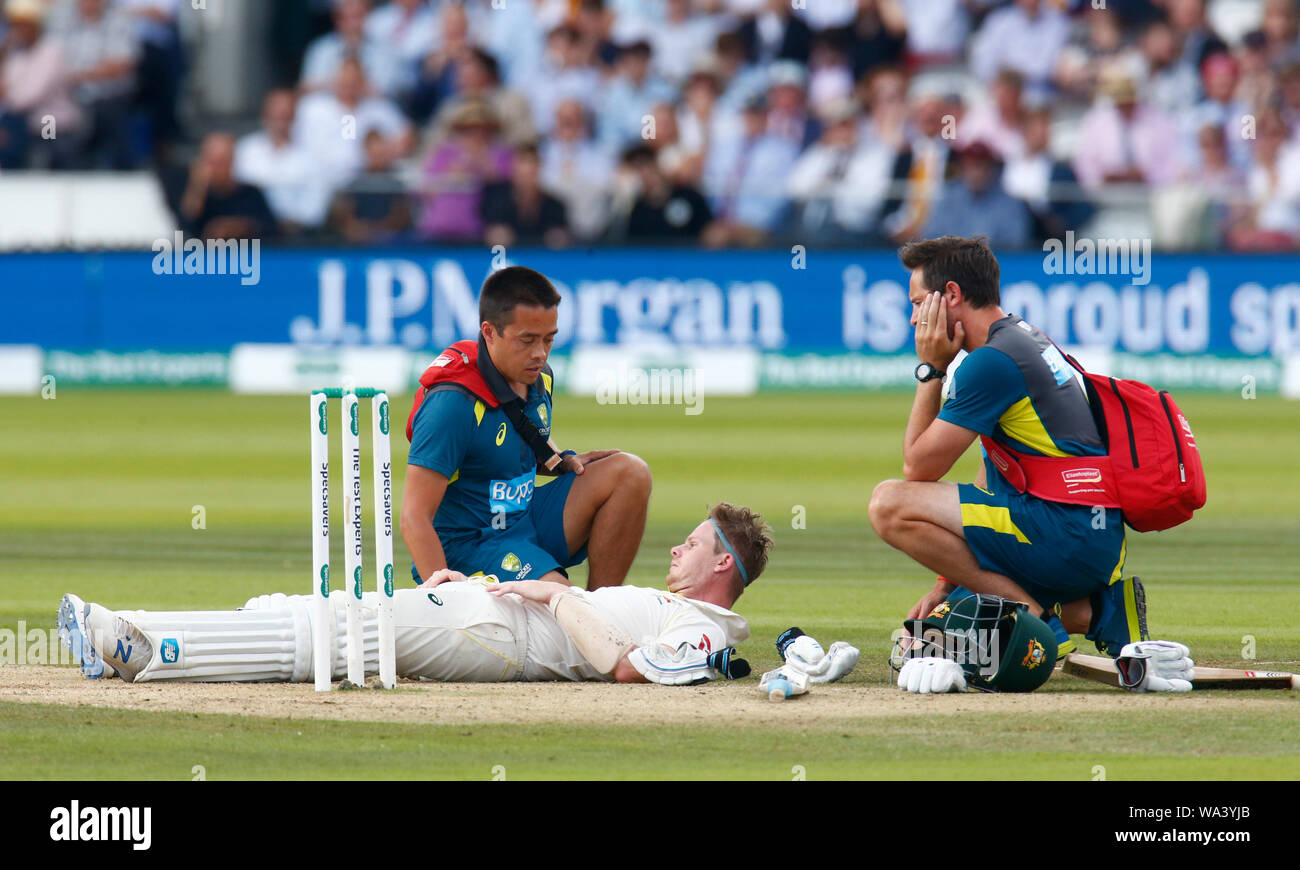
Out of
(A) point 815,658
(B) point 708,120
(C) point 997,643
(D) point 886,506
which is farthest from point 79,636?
(B) point 708,120

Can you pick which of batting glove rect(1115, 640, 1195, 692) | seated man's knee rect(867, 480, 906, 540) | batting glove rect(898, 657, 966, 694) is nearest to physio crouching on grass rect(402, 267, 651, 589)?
seated man's knee rect(867, 480, 906, 540)

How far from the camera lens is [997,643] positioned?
741cm

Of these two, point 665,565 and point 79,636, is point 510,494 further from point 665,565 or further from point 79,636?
point 665,565

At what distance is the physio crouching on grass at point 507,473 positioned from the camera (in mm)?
8195

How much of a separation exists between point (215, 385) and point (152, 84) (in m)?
5.61

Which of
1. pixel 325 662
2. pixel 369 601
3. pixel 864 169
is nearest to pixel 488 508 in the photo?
pixel 369 601

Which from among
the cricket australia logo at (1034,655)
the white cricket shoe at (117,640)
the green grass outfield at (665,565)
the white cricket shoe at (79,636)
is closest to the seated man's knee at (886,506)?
the green grass outfield at (665,565)

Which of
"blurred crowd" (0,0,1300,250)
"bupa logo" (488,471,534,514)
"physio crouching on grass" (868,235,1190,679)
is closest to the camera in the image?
"physio crouching on grass" (868,235,1190,679)

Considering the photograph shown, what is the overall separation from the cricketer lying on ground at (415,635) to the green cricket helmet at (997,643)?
0.89m

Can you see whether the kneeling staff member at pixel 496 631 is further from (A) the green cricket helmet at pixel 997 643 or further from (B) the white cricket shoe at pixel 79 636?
(A) the green cricket helmet at pixel 997 643

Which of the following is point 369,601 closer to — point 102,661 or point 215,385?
point 102,661

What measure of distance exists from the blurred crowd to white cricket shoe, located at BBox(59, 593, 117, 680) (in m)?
15.0

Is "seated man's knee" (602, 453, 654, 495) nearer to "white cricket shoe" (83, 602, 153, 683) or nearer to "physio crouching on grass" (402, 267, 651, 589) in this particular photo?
"physio crouching on grass" (402, 267, 651, 589)

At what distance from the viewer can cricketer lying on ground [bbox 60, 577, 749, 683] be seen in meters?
7.41
